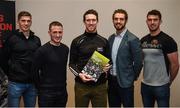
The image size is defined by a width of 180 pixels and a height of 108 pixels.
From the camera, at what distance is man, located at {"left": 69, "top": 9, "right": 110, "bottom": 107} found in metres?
3.09

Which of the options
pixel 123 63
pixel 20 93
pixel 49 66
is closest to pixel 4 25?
pixel 20 93

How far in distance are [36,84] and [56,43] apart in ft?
1.64

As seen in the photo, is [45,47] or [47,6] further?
[47,6]

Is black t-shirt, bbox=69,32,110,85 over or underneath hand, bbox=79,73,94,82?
over

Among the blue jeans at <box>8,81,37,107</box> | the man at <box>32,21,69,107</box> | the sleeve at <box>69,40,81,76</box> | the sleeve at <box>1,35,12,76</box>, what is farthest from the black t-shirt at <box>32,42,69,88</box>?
the sleeve at <box>1,35,12,76</box>

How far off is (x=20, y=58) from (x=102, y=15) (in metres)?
1.58

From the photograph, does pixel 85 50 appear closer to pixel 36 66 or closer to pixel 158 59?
pixel 36 66

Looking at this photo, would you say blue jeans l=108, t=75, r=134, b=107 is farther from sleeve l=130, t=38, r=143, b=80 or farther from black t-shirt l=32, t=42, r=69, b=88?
black t-shirt l=32, t=42, r=69, b=88

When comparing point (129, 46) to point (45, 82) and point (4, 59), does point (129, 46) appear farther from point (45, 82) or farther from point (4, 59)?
point (4, 59)

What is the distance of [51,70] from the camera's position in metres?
2.97

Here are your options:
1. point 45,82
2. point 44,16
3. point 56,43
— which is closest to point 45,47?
point 56,43

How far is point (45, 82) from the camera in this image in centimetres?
299

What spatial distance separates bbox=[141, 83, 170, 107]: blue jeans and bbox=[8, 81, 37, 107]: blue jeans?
1.30 metres

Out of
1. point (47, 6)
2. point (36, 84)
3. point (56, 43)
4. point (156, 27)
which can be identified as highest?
point (47, 6)
